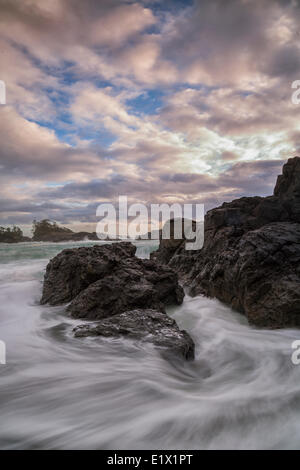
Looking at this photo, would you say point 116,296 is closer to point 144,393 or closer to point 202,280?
point 144,393

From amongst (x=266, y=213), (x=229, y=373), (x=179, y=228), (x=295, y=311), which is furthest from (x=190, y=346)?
(x=179, y=228)

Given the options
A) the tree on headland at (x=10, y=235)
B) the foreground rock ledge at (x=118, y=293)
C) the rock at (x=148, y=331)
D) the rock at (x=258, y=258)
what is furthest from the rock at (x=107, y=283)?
the tree on headland at (x=10, y=235)

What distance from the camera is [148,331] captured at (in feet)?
11.4

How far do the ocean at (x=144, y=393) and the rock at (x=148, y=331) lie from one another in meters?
0.13

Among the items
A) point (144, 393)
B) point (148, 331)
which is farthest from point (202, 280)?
point (144, 393)

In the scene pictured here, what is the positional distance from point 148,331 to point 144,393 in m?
1.07

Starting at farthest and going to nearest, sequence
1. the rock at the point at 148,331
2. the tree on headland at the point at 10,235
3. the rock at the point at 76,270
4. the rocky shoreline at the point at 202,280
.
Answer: the tree on headland at the point at 10,235, the rock at the point at 76,270, the rocky shoreline at the point at 202,280, the rock at the point at 148,331

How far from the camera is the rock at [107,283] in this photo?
4.72 meters

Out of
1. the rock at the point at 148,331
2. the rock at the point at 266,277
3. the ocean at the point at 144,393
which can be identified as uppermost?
the rock at the point at 266,277

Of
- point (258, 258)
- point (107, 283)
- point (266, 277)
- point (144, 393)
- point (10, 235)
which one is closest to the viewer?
point (144, 393)

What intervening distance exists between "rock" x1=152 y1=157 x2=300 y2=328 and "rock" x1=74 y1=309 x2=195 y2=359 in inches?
64.9

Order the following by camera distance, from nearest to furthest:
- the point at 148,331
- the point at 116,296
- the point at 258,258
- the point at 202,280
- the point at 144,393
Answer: the point at 144,393 → the point at 148,331 → the point at 258,258 → the point at 116,296 → the point at 202,280

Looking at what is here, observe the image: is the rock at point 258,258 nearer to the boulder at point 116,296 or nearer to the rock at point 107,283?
the rock at point 107,283
